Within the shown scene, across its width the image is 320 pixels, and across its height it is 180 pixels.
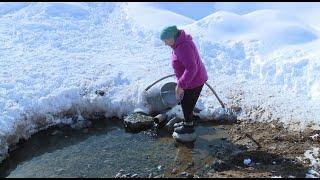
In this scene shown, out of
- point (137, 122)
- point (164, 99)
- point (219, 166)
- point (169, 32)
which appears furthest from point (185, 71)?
point (137, 122)

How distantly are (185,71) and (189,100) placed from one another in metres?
0.84

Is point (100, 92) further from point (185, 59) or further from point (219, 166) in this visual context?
point (219, 166)

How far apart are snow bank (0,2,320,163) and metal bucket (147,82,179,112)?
0.87 feet

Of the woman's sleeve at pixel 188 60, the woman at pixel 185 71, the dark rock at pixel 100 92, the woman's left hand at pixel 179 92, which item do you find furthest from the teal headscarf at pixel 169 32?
the dark rock at pixel 100 92

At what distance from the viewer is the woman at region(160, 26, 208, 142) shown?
29.0 feet

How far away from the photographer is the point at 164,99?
10.7 m

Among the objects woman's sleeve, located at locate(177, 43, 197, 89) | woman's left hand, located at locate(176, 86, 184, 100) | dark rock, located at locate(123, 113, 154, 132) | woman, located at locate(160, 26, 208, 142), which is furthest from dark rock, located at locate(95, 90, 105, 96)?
woman's sleeve, located at locate(177, 43, 197, 89)

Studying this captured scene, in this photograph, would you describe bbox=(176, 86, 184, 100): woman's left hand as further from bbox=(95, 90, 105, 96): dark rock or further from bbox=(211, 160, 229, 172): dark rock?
bbox=(95, 90, 105, 96): dark rock

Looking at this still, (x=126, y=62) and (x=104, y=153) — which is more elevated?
(x=126, y=62)

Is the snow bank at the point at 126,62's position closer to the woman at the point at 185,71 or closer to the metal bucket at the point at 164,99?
the metal bucket at the point at 164,99

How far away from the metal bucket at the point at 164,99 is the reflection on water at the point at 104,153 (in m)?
0.61

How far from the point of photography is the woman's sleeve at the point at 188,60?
885 centimetres

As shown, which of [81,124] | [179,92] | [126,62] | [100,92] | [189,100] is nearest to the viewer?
[179,92]

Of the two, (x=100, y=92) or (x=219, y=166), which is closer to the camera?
(x=219, y=166)
